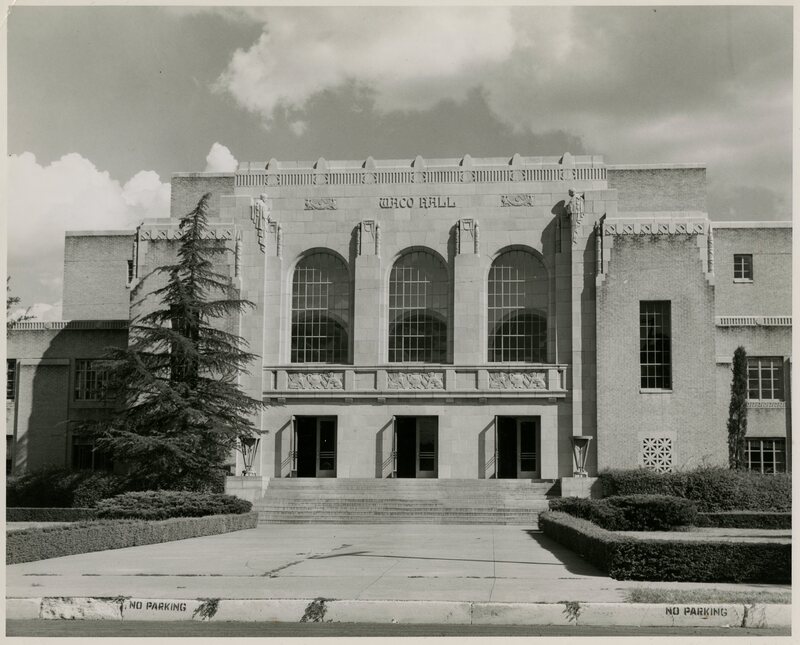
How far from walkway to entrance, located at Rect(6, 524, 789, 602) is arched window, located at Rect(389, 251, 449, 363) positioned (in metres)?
14.1

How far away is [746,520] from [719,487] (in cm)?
309

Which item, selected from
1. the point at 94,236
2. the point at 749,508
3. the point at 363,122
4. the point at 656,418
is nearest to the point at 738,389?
the point at 656,418

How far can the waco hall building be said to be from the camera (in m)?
36.8

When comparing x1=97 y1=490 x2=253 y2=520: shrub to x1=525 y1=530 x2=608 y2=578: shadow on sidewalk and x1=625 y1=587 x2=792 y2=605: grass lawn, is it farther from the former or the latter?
x1=625 y1=587 x2=792 y2=605: grass lawn

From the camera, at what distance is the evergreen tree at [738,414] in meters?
35.8

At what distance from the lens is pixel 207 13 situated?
2088cm

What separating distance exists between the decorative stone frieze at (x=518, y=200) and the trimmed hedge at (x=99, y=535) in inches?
685

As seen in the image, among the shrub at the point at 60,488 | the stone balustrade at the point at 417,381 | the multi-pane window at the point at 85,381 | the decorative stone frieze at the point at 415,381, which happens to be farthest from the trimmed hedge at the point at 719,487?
the multi-pane window at the point at 85,381

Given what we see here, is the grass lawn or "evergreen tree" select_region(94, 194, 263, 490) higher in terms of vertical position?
"evergreen tree" select_region(94, 194, 263, 490)

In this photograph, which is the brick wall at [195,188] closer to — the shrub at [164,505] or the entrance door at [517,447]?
the entrance door at [517,447]

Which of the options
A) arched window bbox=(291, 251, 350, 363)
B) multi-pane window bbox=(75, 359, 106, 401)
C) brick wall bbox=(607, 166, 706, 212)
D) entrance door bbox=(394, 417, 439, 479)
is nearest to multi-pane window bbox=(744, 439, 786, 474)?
brick wall bbox=(607, 166, 706, 212)

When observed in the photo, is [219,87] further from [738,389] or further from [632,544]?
[738,389]

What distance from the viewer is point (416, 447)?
128 feet

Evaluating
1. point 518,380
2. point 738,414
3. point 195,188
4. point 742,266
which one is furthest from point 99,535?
point 742,266
